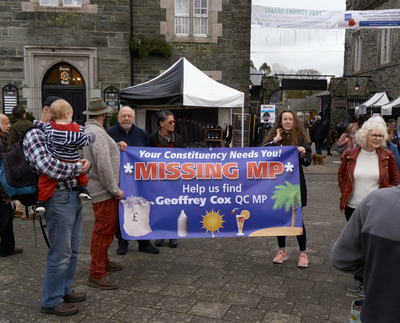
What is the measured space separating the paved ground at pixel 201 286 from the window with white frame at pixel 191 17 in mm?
10021

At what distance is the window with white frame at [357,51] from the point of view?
30.2 m

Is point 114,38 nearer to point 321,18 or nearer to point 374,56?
point 321,18

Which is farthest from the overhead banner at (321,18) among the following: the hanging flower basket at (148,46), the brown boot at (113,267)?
the brown boot at (113,267)

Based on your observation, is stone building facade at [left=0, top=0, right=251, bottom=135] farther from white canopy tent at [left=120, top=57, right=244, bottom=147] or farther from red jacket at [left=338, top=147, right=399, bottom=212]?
red jacket at [left=338, top=147, right=399, bottom=212]

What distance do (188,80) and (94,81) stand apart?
5.66 meters

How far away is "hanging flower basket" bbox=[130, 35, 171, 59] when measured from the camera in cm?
1372

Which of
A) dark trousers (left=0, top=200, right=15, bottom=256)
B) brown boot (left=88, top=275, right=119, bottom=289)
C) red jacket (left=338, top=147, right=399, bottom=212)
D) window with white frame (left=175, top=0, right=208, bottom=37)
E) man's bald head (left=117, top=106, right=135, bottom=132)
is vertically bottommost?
brown boot (left=88, top=275, right=119, bottom=289)

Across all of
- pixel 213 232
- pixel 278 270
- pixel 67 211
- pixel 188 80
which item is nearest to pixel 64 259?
pixel 67 211

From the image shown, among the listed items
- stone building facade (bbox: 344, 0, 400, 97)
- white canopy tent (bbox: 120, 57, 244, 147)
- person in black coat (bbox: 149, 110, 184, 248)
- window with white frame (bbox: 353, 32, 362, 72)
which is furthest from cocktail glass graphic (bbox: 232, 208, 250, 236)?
window with white frame (bbox: 353, 32, 362, 72)

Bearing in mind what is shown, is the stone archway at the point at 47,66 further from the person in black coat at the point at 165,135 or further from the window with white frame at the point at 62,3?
the person in black coat at the point at 165,135

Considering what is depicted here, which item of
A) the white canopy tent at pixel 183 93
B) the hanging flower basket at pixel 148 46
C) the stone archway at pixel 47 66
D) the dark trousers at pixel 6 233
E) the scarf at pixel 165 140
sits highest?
the hanging flower basket at pixel 148 46

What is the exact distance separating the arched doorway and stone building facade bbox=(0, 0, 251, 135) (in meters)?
0.03

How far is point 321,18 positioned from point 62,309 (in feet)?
45.5

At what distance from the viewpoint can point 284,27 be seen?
14.6m
